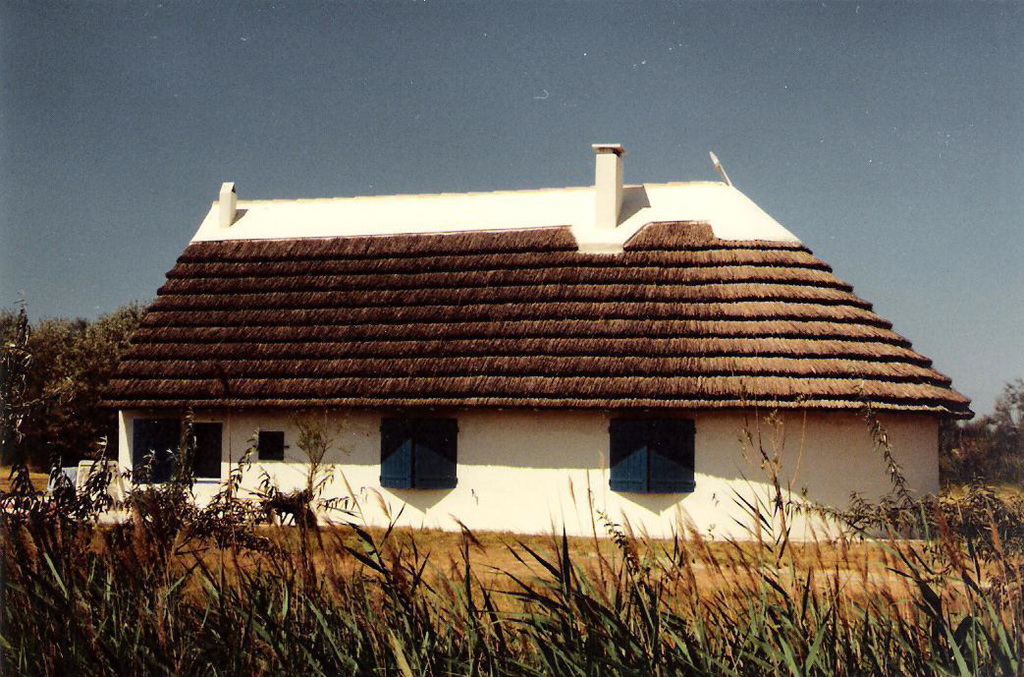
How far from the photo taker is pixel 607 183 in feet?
54.3

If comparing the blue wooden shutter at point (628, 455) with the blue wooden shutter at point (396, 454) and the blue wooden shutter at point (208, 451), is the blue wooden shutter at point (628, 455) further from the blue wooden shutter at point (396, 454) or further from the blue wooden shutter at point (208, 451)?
the blue wooden shutter at point (208, 451)

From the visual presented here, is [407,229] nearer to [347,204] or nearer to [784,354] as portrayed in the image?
[347,204]

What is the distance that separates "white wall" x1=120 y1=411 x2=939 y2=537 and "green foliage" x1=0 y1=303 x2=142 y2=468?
3.52 metres

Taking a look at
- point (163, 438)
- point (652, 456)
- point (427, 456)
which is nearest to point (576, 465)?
point (652, 456)

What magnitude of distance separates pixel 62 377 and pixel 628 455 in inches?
432

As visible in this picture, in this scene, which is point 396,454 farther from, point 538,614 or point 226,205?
point 538,614

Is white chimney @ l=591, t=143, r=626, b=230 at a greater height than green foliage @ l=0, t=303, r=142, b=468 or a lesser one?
greater

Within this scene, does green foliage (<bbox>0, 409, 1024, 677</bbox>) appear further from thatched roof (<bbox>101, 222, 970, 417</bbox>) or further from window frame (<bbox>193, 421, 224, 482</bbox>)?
window frame (<bbox>193, 421, 224, 482</bbox>)

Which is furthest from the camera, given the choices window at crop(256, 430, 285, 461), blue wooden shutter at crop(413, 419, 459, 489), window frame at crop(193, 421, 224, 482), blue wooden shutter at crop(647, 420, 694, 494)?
window frame at crop(193, 421, 224, 482)

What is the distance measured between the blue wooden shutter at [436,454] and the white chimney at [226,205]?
5476 mm

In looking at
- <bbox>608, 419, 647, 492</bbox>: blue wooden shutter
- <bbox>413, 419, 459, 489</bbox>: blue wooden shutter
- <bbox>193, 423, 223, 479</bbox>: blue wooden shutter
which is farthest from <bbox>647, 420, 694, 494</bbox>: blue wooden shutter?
<bbox>193, 423, 223, 479</bbox>: blue wooden shutter

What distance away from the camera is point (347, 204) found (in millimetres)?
18312

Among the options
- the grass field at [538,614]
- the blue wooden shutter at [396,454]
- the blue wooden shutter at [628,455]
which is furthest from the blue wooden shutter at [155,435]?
the grass field at [538,614]

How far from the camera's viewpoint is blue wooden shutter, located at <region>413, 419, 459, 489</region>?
15.4 metres
